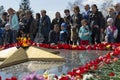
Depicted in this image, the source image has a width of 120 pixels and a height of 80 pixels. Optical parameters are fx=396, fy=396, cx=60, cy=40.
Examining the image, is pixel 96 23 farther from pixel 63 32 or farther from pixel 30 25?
pixel 30 25

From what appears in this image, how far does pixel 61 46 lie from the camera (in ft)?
38.8

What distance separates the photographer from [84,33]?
12586 millimetres

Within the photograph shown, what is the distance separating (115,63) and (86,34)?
5.52 m

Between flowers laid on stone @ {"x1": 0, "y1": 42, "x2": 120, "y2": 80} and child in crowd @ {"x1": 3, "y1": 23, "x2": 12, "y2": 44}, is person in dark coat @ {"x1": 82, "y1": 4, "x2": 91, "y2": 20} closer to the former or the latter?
child in crowd @ {"x1": 3, "y1": 23, "x2": 12, "y2": 44}

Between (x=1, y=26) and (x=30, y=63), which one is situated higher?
(x=1, y=26)

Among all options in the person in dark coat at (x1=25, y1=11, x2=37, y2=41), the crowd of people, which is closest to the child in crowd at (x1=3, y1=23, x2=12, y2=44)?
the crowd of people

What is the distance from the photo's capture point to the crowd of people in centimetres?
1242

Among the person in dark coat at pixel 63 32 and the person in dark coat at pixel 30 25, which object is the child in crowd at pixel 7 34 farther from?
the person in dark coat at pixel 63 32

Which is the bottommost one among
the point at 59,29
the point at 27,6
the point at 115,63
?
the point at 115,63

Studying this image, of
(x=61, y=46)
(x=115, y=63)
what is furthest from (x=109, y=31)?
(x=115, y=63)

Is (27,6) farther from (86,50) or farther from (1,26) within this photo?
(86,50)

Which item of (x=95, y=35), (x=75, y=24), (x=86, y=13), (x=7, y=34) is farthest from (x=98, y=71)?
(x=7, y=34)

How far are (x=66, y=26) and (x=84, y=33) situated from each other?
0.91 meters

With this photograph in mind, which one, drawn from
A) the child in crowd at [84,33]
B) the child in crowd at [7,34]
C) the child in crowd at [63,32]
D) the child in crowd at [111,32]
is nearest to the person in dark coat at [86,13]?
the child in crowd at [84,33]
